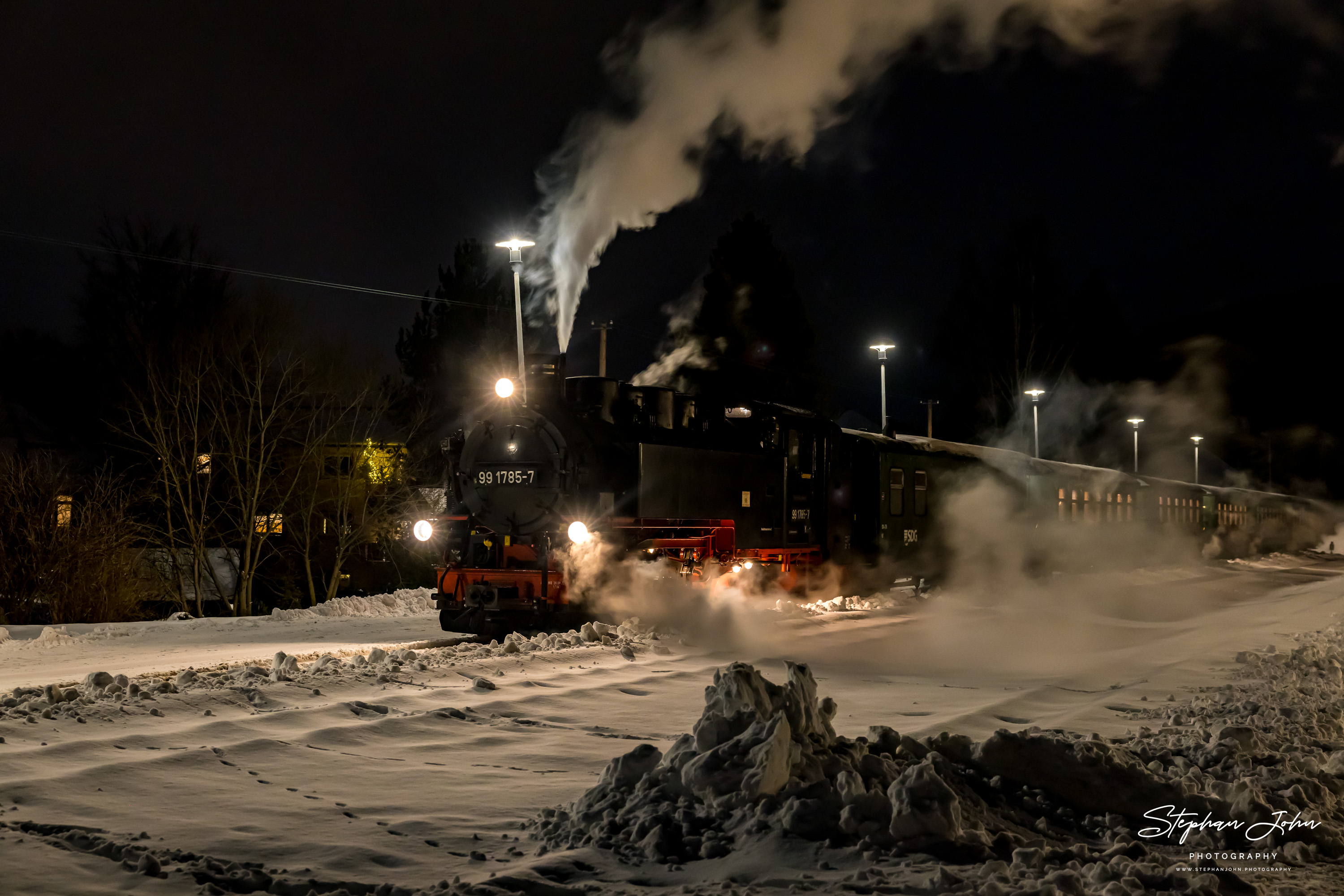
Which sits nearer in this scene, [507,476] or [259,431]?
[507,476]

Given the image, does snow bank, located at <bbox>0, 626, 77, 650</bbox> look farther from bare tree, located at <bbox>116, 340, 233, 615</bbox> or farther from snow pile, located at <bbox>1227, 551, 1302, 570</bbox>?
snow pile, located at <bbox>1227, 551, 1302, 570</bbox>

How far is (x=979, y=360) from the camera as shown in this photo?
4778 centimetres

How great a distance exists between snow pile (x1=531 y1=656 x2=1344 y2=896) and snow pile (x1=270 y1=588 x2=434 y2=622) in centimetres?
1264

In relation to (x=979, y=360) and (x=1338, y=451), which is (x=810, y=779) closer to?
(x=979, y=360)

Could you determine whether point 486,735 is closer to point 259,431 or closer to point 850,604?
point 850,604

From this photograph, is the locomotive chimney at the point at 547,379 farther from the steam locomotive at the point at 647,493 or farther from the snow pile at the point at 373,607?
the snow pile at the point at 373,607

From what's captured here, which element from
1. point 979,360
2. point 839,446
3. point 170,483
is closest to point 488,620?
point 839,446

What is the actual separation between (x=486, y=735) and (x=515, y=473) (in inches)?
230

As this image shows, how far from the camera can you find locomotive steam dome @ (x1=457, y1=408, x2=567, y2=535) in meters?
13.0

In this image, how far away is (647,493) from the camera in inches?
520

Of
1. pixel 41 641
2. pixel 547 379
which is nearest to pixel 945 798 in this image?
pixel 547 379

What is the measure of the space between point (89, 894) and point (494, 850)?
1.73 metres

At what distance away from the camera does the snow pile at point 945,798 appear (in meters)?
5.01

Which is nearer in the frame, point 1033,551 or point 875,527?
point 875,527
